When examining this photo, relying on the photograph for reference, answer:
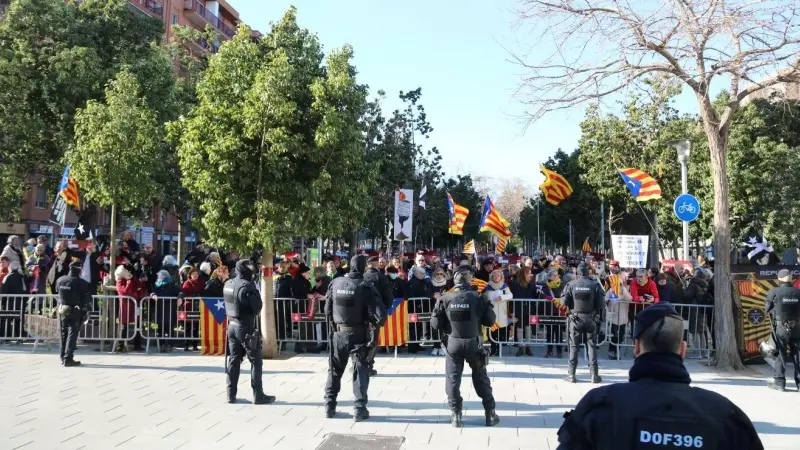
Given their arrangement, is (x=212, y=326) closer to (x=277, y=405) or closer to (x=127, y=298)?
(x=127, y=298)

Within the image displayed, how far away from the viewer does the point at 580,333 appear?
990 cm

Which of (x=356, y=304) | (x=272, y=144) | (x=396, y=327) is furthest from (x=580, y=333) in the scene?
(x=272, y=144)

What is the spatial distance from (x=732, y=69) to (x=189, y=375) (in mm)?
9980

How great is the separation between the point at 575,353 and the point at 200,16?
184 feet

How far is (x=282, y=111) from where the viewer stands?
10.5m

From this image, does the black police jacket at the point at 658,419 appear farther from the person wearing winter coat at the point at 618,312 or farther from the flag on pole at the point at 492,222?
the flag on pole at the point at 492,222

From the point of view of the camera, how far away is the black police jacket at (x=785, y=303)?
9.24m

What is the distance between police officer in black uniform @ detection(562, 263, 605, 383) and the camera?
384 inches

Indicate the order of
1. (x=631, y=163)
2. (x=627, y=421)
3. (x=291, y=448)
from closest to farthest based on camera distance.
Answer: (x=627, y=421), (x=291, y=448), (x=631, y=163)

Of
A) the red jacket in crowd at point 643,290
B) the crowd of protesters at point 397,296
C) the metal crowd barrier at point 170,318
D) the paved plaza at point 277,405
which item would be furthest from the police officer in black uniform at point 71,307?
the red jacket in crowd at point 643,290

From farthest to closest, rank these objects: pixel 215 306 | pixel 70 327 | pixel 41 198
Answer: pixel 41 198, pixel 215 306, pixel 70 327

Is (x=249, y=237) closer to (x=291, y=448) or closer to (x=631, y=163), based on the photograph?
(x=291, y=448)

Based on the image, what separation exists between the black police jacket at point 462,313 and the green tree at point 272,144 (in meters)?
4.11

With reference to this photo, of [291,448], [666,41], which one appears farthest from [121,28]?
[291,448]
